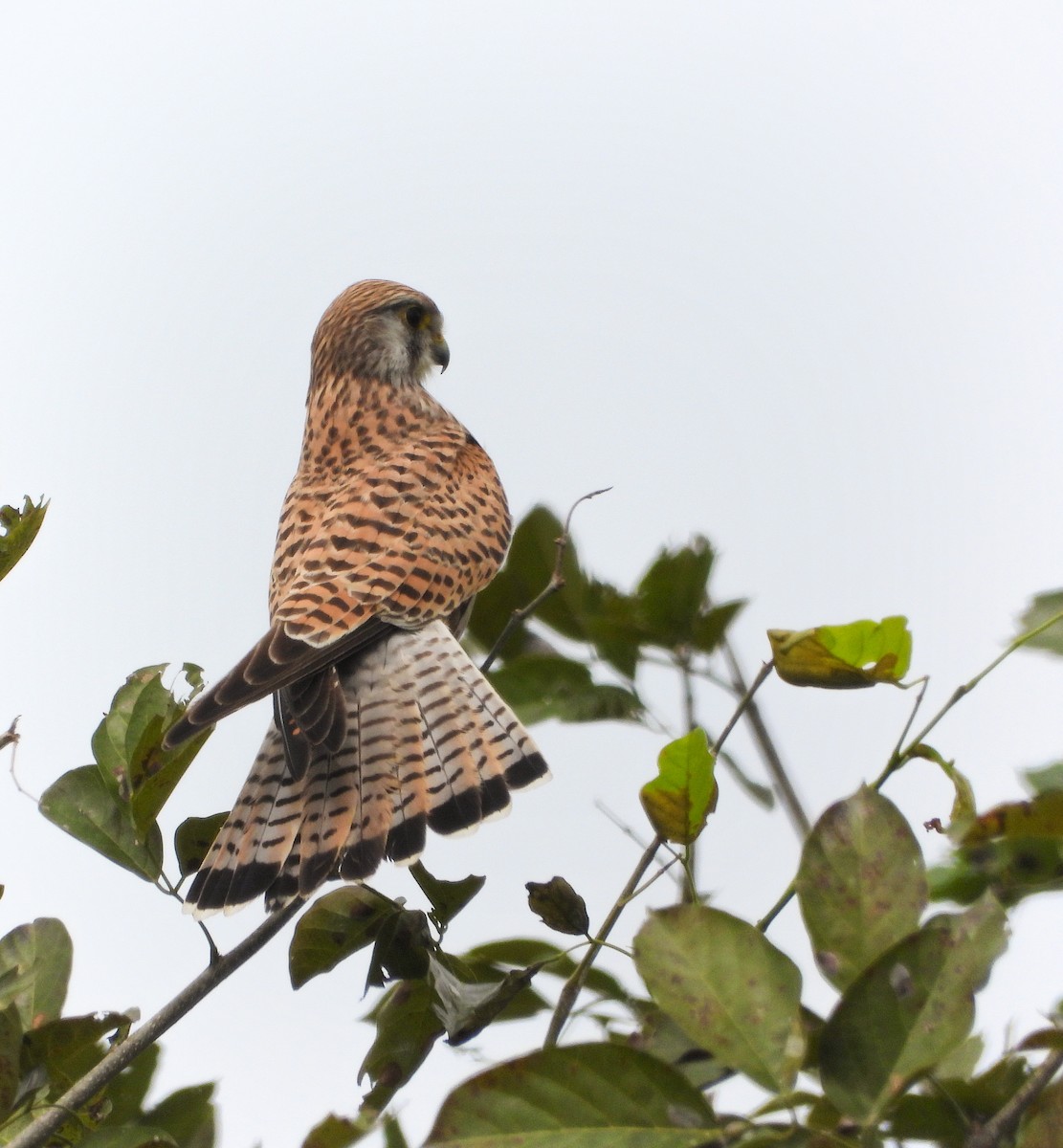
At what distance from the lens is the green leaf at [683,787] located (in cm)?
182

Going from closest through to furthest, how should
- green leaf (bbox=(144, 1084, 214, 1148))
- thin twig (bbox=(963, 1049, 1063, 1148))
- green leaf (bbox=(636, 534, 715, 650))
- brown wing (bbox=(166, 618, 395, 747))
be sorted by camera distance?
thin twig (bbox=(963, 1049, 1063, 1148)), green leaf (bbox=(144, 1084, 214, 1148)), brown wing (bbox=(166, 618, 395, 747)), green leaf (bbox=(636, 534, 715, 650))

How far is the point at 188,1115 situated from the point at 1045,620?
1.41 metres

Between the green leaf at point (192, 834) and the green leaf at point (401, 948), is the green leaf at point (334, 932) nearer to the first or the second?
the green leaf at point (401, 948)

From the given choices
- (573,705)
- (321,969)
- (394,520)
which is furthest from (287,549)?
(321,969)

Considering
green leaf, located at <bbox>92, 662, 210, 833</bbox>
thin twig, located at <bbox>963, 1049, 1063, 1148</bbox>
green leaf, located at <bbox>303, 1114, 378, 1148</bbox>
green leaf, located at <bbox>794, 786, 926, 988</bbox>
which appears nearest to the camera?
thin twig, located at <bbox>963, 1049, 1063, 1148</bbox>

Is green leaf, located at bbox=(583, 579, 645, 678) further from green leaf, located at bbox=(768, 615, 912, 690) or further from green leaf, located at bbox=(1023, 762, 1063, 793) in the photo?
green leaf, located at bbox=(1023, 762, 1063, 793)

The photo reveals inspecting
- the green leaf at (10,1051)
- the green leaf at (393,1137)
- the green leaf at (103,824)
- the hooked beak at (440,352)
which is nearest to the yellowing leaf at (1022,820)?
the green leaf at (393,1137)

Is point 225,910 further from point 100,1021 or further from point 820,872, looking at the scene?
point 820,872

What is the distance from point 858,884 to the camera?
1437 mm

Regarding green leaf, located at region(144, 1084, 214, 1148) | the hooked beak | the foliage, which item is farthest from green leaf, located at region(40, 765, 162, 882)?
the hooked beak

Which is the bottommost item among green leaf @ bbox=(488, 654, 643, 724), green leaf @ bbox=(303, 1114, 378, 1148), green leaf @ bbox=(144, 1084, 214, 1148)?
green leaf @ bbox=(144, 1084, 214, 1148)

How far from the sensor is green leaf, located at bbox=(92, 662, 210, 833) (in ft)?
7.76

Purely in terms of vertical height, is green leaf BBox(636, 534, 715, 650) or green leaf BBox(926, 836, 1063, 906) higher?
green leaf BBox(636, 534, 715, 650)

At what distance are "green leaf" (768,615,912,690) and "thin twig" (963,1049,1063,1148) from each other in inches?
27.0
